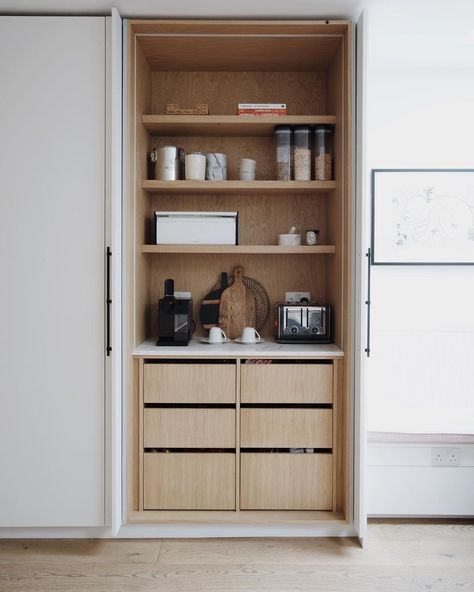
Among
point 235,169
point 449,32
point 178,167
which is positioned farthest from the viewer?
point 235,169

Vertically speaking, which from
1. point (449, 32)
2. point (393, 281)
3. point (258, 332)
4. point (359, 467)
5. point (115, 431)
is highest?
point (449, 32)

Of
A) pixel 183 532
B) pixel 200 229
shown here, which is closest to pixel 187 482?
pixel 183 532

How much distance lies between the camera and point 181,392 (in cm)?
246

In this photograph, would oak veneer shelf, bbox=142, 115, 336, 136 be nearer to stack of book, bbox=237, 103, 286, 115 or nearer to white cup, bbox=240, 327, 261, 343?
stack of book, bbox=237, 103, 286, 115

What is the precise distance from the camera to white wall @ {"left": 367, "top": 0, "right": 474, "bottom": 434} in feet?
9.55

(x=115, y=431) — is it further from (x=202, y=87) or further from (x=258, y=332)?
(x=202, y=87)

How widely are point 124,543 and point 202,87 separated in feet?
7.70

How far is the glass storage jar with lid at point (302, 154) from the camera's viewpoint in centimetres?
262

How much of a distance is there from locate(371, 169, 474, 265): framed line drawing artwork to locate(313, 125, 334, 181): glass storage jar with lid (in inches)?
18.2

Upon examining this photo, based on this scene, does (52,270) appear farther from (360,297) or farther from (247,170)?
(360,297)

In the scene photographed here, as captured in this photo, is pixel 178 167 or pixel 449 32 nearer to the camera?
pixel 449 32

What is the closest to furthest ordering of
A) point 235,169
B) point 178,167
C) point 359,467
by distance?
1. point 359,467
2. point 178,167
3. point 235,169

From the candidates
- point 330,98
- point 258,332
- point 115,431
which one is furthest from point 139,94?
point 115,431

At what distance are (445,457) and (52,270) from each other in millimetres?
2084
